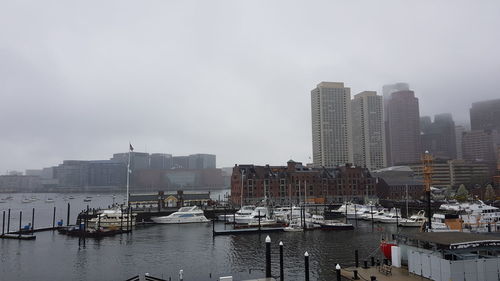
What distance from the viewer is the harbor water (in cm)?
4309

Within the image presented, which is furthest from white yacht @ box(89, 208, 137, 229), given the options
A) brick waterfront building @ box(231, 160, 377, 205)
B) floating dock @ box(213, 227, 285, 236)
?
brick waterfront building @ box(231, 160, 377, 205)

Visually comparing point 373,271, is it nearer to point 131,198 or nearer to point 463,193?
point 131,198

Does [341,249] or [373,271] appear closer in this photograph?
[373,271]

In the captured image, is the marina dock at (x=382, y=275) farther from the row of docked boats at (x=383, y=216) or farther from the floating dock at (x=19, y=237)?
the floating dock at (x=19, y=237)

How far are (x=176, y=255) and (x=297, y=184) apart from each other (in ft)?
306

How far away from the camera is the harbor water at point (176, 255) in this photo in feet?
141

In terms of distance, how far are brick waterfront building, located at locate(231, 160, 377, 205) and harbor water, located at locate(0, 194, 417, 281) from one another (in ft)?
189

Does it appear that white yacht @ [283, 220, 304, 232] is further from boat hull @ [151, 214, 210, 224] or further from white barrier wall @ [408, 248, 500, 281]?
white barrier wall @ [408, 248, 500, 281]

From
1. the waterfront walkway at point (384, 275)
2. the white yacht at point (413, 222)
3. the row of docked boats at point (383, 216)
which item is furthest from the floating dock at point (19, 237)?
the white yacht at point (413, 222)

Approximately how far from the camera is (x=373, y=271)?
29453mm

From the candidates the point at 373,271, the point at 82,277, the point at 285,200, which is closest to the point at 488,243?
the point at 373,271

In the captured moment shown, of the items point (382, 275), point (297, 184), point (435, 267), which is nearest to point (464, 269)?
point (435, 267)

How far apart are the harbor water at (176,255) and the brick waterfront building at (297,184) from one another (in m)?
57.7

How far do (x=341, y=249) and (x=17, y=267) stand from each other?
4205 cm
